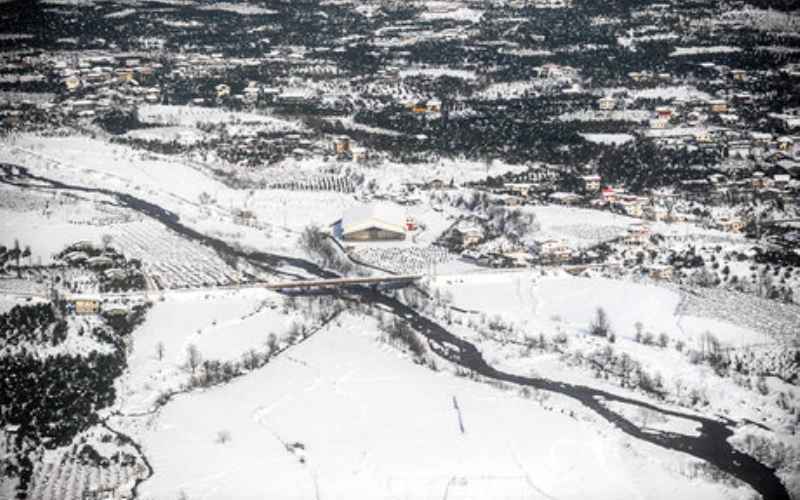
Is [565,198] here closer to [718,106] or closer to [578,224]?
[578,224]

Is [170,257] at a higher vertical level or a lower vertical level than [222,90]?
lower

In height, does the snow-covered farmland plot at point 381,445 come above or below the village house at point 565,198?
below

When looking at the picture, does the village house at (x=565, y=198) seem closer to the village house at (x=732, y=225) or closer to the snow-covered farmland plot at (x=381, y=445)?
the village house at (x=732, y=225)

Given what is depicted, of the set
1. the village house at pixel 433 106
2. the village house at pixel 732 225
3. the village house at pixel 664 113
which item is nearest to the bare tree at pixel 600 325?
the village house at pixel 732 225

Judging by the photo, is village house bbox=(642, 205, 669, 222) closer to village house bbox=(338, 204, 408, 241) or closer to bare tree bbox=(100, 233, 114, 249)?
village house bbox=(338, 204, 408, 241)

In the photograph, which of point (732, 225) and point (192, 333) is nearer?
point (192, 333)

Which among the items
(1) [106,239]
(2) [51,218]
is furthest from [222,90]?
(1) [106,239]

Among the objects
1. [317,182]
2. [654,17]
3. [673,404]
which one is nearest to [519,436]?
[673,404]

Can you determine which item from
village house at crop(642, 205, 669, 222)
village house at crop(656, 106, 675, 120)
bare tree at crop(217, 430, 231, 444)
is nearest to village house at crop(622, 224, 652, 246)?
village house at crop(642, 205, 669, 222)
